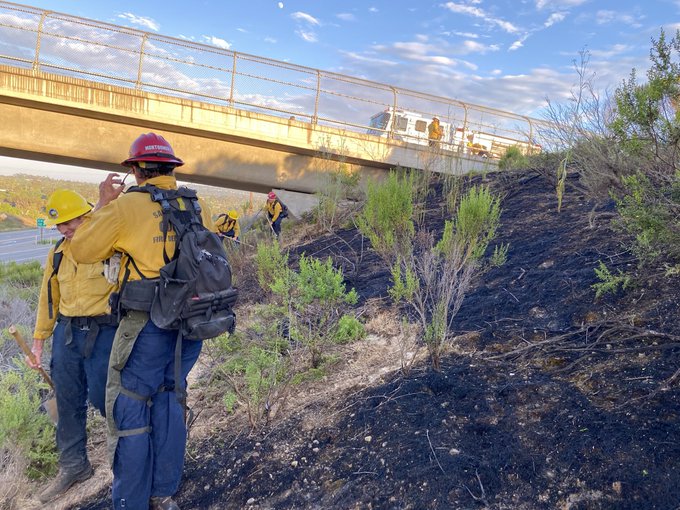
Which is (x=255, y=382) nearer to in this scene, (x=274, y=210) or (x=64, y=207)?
(x=64, y=207)

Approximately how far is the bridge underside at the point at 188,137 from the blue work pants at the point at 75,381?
7119 millimetres

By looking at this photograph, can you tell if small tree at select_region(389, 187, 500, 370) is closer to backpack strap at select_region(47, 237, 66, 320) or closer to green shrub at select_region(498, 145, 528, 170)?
backpack strap at select_region(47, 237, 66, 320)

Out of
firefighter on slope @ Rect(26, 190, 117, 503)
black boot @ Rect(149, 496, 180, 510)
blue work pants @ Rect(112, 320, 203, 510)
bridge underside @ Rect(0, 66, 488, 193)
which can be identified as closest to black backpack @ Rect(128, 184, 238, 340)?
blue work pants @ Rect(112, 320, 203, 510)

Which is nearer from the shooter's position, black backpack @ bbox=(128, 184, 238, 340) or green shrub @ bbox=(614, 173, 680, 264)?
black backpack @ bbox=(128, 184, 238, 340)

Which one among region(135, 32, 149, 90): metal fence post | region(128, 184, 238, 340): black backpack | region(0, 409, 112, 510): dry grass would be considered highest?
region(135, 32, 149, 90): metal fence post

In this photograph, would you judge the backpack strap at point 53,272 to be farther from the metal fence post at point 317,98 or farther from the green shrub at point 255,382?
the metal fence post at point 317,98

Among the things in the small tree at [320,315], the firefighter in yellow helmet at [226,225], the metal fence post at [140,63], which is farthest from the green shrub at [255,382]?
the metal fence post at [140,63]

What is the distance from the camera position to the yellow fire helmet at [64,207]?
296 centimetres

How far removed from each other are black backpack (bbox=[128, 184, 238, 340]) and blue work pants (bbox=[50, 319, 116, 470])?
31.2 inches

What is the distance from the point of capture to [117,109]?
1052 cm

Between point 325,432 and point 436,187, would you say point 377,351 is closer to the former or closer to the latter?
point 325,432

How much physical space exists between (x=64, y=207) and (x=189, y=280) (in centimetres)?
112

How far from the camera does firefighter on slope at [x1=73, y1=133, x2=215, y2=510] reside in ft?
8.16

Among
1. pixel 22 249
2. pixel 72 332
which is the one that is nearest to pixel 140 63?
pixel 72 332
